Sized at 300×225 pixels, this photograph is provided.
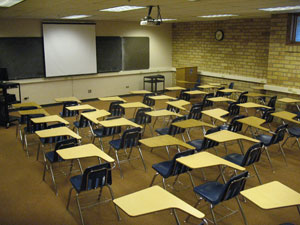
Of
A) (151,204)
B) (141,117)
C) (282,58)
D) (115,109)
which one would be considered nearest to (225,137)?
(141,117)

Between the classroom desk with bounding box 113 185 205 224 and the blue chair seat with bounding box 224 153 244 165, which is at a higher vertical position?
the classroom desk with bounding box 113 185 205 224

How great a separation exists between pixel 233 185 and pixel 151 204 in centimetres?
122

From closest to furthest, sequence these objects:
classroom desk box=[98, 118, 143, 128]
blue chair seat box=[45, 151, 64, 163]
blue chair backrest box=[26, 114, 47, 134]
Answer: blue chair seat box=[45, 151, 64, 163]
classroom desk box=[98, 118, 143, 128]
blue chair backrest box=[26, 114, 47, 134]

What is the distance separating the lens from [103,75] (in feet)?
43.1

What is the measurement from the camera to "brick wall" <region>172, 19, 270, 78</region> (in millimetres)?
11281

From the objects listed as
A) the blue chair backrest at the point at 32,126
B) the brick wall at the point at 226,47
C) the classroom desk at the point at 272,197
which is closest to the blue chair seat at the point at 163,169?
the classroom desk at the point at 272,197

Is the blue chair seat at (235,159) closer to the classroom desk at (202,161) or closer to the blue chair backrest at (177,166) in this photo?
the classroom desk at (202,161)

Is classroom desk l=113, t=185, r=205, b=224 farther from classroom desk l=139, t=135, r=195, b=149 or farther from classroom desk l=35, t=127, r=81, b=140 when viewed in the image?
classroom desk l=35, t=127, r=81, b=140

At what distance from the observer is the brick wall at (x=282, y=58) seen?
896cm

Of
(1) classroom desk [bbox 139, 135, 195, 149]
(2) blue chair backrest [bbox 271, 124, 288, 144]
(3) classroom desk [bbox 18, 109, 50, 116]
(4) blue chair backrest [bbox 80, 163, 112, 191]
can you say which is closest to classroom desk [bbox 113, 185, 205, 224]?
(4) blue chair backrest [bbox 80, 163, 112, 191]

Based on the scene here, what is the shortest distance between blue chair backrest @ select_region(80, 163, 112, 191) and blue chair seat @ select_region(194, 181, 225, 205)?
1.27 meters

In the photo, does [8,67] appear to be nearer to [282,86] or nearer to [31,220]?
[31,220]

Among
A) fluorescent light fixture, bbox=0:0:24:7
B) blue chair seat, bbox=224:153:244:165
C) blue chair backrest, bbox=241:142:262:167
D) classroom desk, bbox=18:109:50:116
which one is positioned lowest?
blue chair seat, bbox=224:153:244:165

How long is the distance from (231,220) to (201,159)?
3.14 ft
